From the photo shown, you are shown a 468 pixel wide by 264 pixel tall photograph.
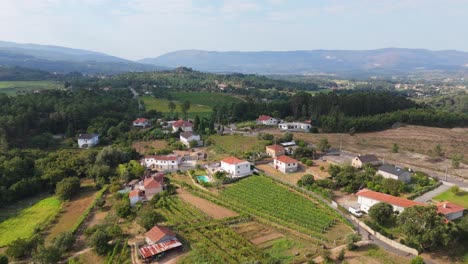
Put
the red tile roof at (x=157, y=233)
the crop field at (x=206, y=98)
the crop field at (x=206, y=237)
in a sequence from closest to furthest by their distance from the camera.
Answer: the crop field at (x=206, y=237), the red tile roof at (x=157, y=233), the crop field at (x=206, y=98)

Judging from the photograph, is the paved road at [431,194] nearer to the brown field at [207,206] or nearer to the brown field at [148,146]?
the brown field at [207,206]

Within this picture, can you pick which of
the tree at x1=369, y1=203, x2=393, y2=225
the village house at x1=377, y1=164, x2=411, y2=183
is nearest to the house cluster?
the tree at x1=369, y1=203, x2=393, y2=225

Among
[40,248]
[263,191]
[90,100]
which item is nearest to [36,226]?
[40,248]

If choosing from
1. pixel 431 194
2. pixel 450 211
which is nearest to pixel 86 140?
pixel 431 194

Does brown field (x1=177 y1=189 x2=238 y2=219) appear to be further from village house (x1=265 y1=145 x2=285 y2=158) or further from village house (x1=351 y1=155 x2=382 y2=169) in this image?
village house (x1=351 y1=155 x2=382 y2=169)

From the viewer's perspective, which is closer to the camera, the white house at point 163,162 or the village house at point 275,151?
the white house at point 163,162

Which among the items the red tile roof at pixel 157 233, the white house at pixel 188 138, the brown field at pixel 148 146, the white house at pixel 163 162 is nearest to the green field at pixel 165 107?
the brown field at pixel 148 146

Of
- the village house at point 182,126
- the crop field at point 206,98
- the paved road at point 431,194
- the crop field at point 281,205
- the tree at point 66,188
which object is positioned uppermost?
the crop field at point 206,98

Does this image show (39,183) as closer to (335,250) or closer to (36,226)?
(36,226)
